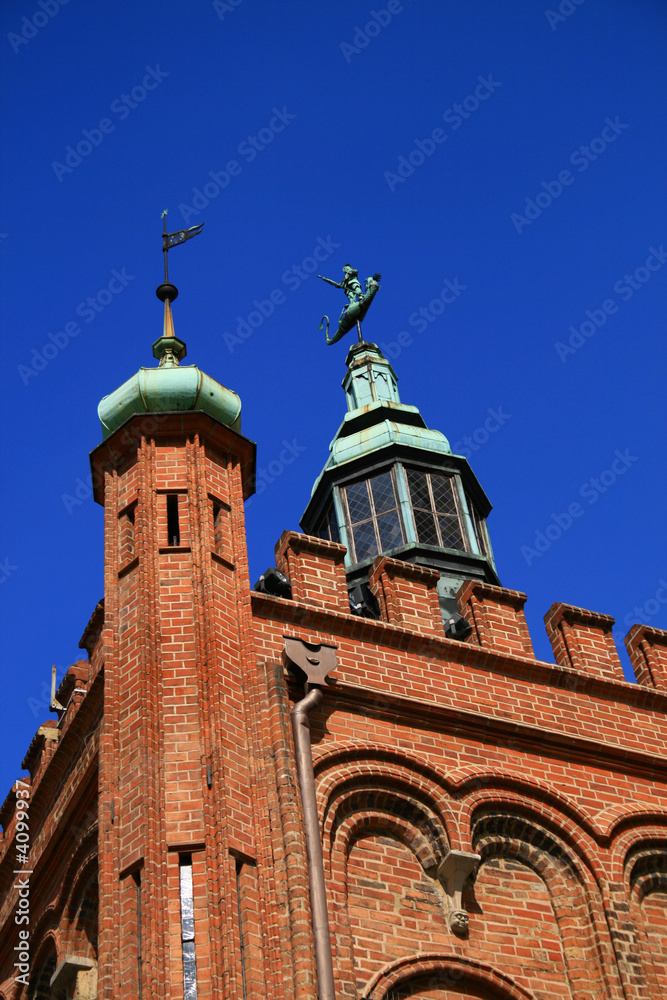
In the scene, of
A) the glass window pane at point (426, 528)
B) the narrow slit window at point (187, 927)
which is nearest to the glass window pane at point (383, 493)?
the glass window pane at point (426, 528)

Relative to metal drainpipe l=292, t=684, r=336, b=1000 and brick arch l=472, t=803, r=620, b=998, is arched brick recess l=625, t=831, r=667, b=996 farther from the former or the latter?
metal drainpipe l=292, t=684, r=336, b=1000

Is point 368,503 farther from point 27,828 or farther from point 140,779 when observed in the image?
point 140,779

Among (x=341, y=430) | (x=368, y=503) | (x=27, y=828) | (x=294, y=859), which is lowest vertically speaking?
(x=294, y=859)

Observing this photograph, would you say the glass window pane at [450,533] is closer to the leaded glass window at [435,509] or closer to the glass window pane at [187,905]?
the leaded glass window at [435,509]

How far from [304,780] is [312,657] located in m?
1.70

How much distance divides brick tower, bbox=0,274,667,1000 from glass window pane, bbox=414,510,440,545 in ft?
14.7

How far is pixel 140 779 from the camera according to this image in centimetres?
1455

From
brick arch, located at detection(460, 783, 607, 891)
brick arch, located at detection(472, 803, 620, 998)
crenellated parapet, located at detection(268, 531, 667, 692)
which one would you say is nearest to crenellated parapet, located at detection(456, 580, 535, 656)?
crenellated parapet, located at detection(268, 531, 667, 692)

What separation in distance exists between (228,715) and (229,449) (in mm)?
4151

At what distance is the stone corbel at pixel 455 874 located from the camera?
15570 millimetres

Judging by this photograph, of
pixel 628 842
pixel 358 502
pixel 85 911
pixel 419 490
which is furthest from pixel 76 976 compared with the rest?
pixel 419 490

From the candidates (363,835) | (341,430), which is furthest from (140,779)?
(341,430)

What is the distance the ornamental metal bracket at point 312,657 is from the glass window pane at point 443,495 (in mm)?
8747

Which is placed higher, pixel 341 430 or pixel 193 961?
pixel 341 430
